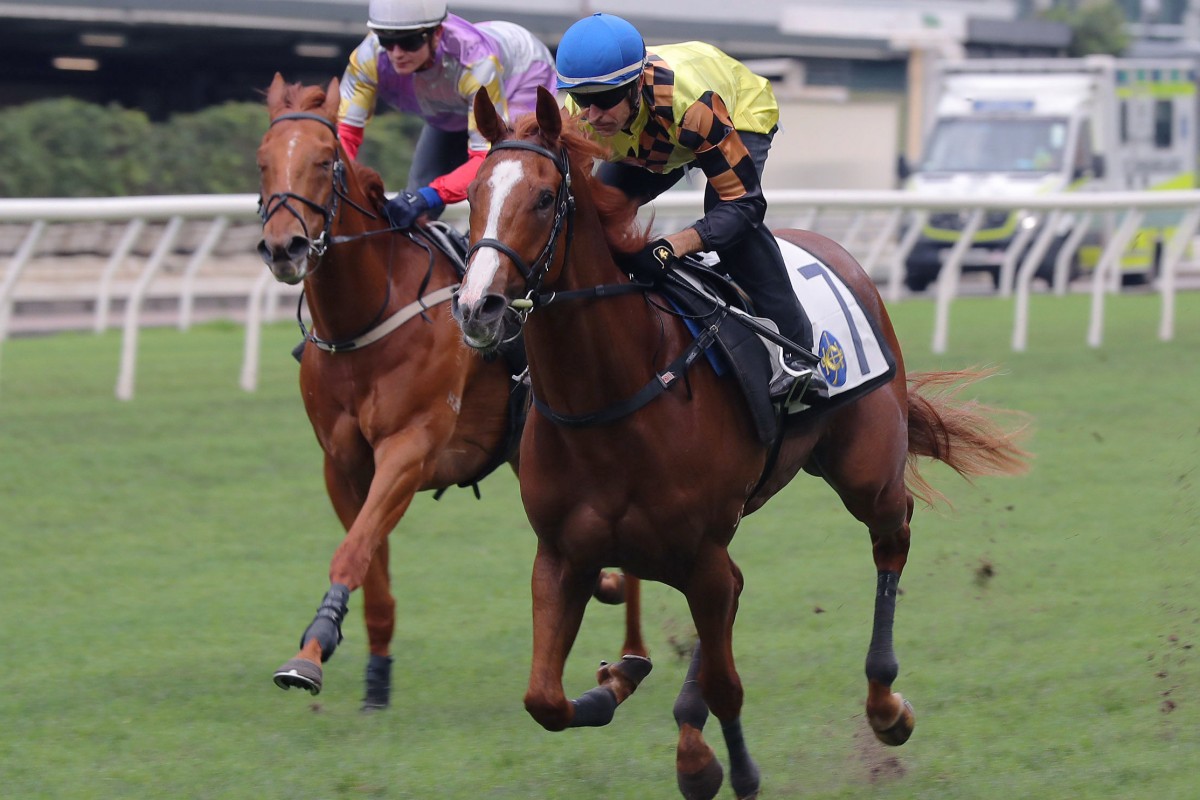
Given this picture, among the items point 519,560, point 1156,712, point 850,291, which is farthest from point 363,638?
point 1156,712

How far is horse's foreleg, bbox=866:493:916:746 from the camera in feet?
14.8

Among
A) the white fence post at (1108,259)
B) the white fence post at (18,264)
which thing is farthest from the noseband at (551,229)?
the white fence post at (1108,259)

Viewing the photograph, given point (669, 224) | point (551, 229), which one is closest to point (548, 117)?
point (551, 229)

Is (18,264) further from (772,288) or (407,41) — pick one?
(772,288)

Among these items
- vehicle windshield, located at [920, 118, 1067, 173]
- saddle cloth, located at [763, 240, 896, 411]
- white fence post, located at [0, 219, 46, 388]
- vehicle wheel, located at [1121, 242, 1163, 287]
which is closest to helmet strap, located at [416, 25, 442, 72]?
saddle cloth, located at [763, 240, 896, 411]

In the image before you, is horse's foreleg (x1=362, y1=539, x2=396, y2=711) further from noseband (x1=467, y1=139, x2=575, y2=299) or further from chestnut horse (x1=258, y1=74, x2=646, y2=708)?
noseband (x1=467, y1=139, x2=575, y2=299)

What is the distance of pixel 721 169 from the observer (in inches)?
160

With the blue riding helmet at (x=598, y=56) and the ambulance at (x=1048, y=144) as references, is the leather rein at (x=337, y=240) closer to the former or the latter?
the blue riding helmet at (x=598, y=56)

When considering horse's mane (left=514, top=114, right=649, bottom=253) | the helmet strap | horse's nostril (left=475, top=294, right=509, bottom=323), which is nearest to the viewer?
horse's nostril (left=475, top=294, right=509, bottom=323)

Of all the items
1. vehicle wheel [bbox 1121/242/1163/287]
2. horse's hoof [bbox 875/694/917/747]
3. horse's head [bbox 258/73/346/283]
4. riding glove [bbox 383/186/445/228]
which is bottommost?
vehicle wheel [bbox 1121/242/1163/287]

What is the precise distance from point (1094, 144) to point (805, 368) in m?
16.4

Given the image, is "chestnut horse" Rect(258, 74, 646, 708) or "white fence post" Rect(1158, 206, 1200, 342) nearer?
"chestnut horse" Rect(258, 74, 646, 708)

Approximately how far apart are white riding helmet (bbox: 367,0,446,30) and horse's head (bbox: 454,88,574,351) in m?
1.83

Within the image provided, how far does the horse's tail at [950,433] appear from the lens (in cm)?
552
